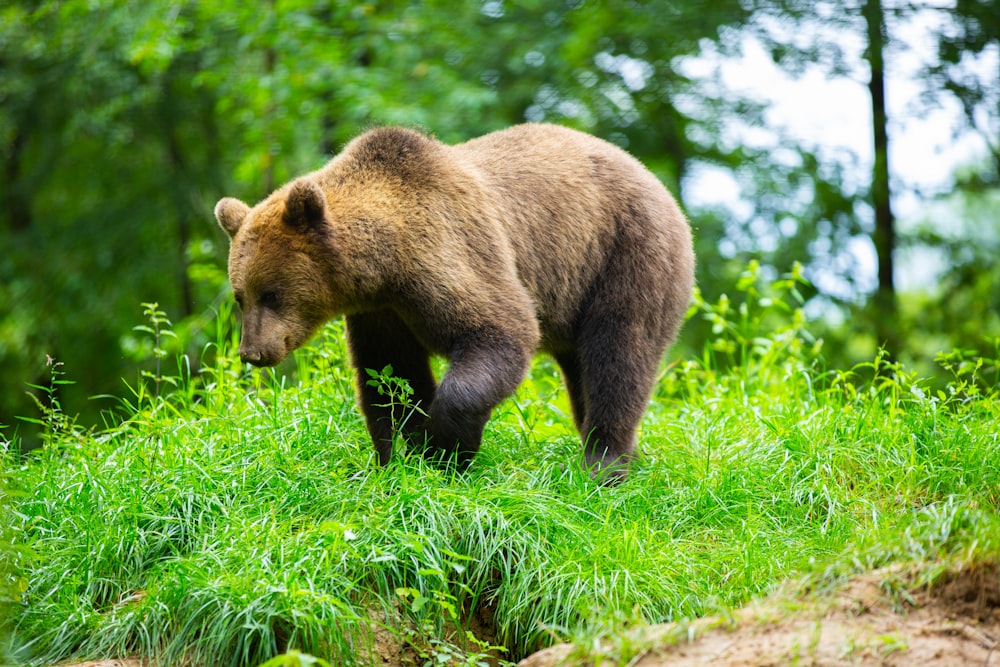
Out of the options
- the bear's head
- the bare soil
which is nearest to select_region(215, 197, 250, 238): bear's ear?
the bear's head

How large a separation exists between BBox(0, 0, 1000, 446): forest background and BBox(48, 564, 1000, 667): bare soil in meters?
6.41

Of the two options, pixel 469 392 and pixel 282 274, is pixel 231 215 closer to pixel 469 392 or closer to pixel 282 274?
pixel 282 274

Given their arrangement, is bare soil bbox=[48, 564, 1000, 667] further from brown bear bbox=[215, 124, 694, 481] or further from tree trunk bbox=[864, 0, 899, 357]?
tree trunk bbox=[864, 0, 899, 357]

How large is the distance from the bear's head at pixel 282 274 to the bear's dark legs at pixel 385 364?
0.40 m

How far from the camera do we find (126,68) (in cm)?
1250

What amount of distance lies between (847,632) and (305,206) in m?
3.15

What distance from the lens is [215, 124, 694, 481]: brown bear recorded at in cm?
507

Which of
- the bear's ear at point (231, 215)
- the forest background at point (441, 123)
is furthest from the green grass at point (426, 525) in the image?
the forest background at point (441, 123)

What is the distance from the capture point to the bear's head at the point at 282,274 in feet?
16.5

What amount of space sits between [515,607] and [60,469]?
8.85 ft

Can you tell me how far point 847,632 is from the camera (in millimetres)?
3479

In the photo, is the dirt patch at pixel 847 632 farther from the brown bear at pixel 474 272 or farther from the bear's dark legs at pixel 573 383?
the bear's dark legs at pixel 573 383

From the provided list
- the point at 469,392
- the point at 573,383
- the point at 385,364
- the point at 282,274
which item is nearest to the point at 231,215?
the point at 282,274

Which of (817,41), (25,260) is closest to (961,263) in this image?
(817,41)
